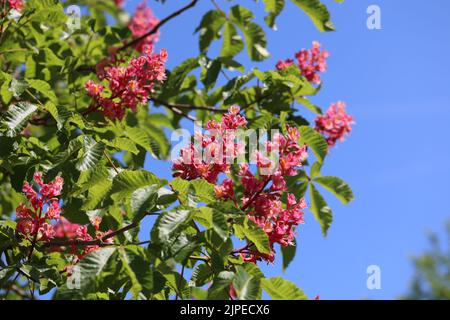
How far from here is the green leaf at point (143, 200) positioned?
2.06 m

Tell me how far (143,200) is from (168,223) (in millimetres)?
167

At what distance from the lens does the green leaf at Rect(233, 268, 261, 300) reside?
6.44 feet

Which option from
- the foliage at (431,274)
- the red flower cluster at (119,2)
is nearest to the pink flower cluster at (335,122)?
the red flower cluster at (119,2)

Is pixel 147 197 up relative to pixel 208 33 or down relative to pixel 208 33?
down

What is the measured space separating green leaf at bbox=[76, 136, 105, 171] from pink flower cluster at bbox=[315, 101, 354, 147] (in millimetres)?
1645

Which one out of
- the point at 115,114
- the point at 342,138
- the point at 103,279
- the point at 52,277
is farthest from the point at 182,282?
the point at 342,138

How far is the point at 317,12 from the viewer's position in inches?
132

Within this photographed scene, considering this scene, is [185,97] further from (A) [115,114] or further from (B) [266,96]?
(A) [115,114]

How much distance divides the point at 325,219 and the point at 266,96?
0.82 meters

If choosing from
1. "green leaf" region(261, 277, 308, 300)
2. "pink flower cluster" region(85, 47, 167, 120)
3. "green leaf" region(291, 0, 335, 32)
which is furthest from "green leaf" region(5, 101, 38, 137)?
"green leaf" region(291, 0, 335, 32)

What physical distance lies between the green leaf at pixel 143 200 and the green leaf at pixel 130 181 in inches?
2.3

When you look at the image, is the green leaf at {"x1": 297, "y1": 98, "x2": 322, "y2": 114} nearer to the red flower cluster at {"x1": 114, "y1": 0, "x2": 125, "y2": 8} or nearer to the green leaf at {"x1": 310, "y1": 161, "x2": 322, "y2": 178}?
the green leaf at {"x1": 310, "y1": 161, "x2": 322, "y2": 178}

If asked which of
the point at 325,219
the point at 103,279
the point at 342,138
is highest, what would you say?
the point at 342,138

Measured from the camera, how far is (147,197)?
2088 millimetres
